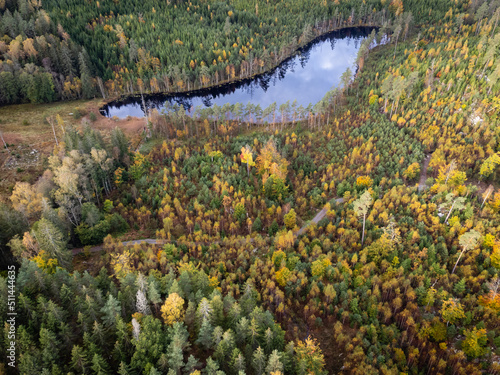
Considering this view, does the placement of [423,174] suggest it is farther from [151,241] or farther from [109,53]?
[109,53]

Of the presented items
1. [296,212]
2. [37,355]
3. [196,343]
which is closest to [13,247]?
[37,355]

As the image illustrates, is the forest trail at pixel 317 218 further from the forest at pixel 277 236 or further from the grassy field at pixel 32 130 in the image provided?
the grassy field at pixel 32 130

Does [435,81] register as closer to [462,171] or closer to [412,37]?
[462,171]

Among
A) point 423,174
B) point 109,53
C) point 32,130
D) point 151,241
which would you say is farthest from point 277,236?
point 109,53

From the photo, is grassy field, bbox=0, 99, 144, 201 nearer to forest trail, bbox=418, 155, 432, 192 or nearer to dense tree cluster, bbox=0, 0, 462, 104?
dense tree cluster, bbox=0, 0, 462, 104

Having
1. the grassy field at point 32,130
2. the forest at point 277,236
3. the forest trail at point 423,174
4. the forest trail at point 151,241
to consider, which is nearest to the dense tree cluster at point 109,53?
the forest at point 277,236
